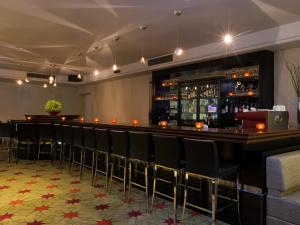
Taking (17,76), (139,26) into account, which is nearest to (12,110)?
(17,76)

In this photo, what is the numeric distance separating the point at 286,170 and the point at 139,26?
10.3 ft

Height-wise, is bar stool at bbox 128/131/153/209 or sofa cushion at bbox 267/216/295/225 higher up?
bar stool at bbox 128/131/153/209

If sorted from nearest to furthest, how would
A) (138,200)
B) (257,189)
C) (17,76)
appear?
(257,189) < (138,200) < (17,76)

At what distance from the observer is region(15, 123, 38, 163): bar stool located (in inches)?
241

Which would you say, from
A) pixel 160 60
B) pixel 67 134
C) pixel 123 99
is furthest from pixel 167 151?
pixel 123 99

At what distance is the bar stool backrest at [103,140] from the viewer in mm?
3900

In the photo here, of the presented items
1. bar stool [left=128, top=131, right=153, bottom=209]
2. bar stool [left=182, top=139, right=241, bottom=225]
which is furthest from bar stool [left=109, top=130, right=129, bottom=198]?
bar stool [left=182, top=139, right=241, bottom=225]

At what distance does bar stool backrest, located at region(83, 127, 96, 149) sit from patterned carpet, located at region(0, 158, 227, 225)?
2.11ft

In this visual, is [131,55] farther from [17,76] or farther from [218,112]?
[17,76]

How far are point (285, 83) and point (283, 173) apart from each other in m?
2.83

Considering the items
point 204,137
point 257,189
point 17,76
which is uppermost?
point 17,76

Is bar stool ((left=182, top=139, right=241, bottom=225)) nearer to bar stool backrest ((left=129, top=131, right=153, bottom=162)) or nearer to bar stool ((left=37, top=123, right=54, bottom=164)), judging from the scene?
bar stool backrest ((left=129, top=131, right=153, bottom=162))

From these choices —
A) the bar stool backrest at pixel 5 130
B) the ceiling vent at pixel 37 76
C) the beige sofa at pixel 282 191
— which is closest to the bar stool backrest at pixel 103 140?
the beige sofa at pixel 282 191

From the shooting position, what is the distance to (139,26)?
442cm
